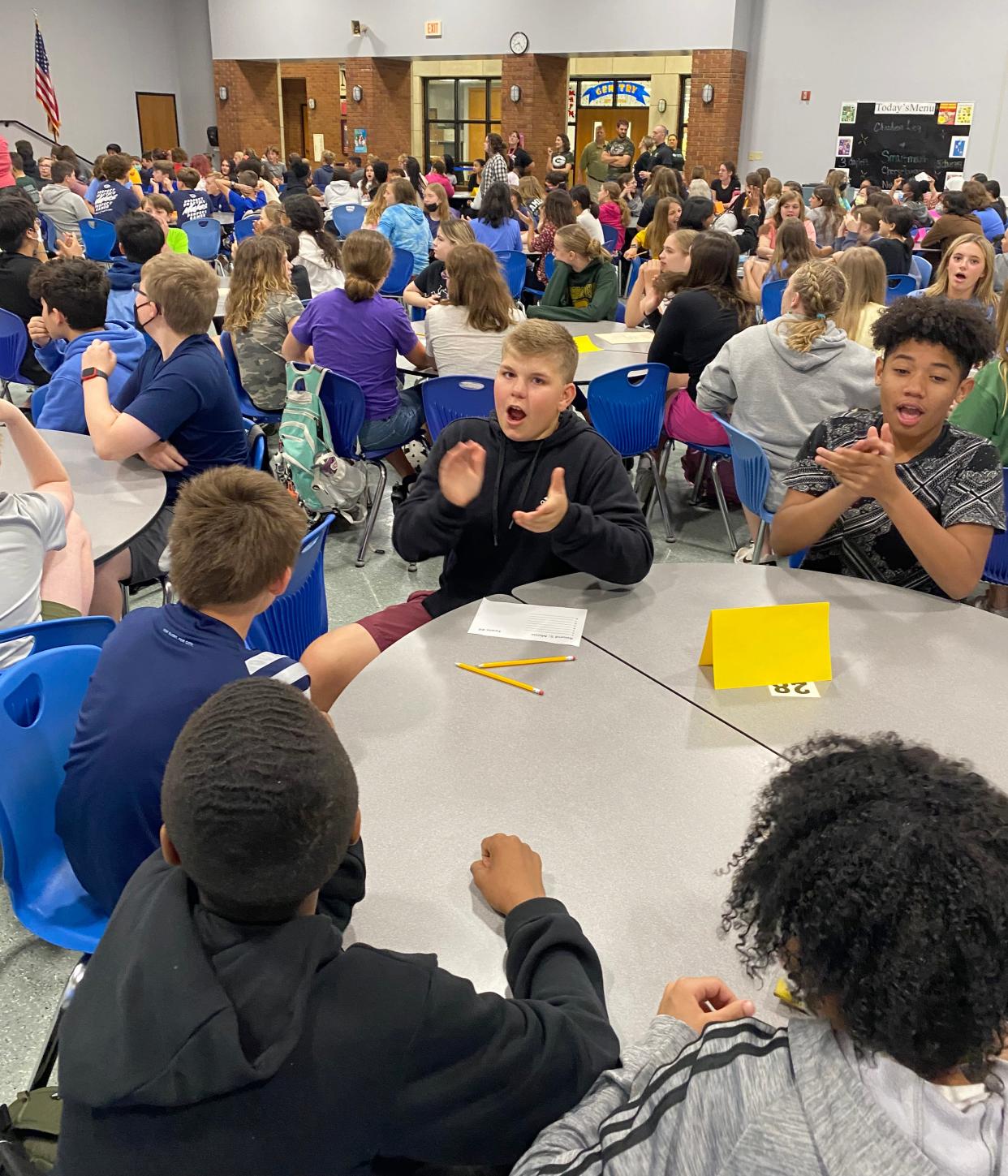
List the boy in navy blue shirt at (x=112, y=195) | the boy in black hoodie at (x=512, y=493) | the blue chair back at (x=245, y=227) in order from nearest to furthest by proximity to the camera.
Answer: the boy in black hoodie at (x=512, y=493) < the blue chair back at (x=245, y=227) < the boy in navy blue shirt at (x=112, y=195)

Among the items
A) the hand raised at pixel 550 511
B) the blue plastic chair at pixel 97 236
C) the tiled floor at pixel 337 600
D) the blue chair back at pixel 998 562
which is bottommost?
the tiled floor at pixel 337 600

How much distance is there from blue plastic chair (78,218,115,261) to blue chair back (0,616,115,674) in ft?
25.4

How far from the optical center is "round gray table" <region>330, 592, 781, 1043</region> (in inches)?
49.8

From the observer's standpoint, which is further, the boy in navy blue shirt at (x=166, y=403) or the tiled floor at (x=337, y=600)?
the boy in navy blue shirt at (x=166, y=403)

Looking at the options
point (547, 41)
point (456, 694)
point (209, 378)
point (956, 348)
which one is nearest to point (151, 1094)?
point (456, 694)

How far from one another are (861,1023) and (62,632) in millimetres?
1634

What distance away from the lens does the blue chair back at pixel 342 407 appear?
13.1 ft

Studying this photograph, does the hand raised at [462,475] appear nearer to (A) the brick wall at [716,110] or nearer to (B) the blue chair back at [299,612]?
(B) the blue chair back at [299,612]

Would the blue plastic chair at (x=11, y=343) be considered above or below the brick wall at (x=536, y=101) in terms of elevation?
below

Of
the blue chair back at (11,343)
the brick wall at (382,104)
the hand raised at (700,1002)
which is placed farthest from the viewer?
the brick wall at (382,104)

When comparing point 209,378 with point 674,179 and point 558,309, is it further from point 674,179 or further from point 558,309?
point 674,179

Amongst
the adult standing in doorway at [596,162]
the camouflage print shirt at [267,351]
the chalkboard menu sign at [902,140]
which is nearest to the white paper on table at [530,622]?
the camouflage print shirt at [267,351]

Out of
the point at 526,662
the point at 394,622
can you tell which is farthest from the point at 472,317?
the point at 526,662

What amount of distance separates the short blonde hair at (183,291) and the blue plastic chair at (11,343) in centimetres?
237
